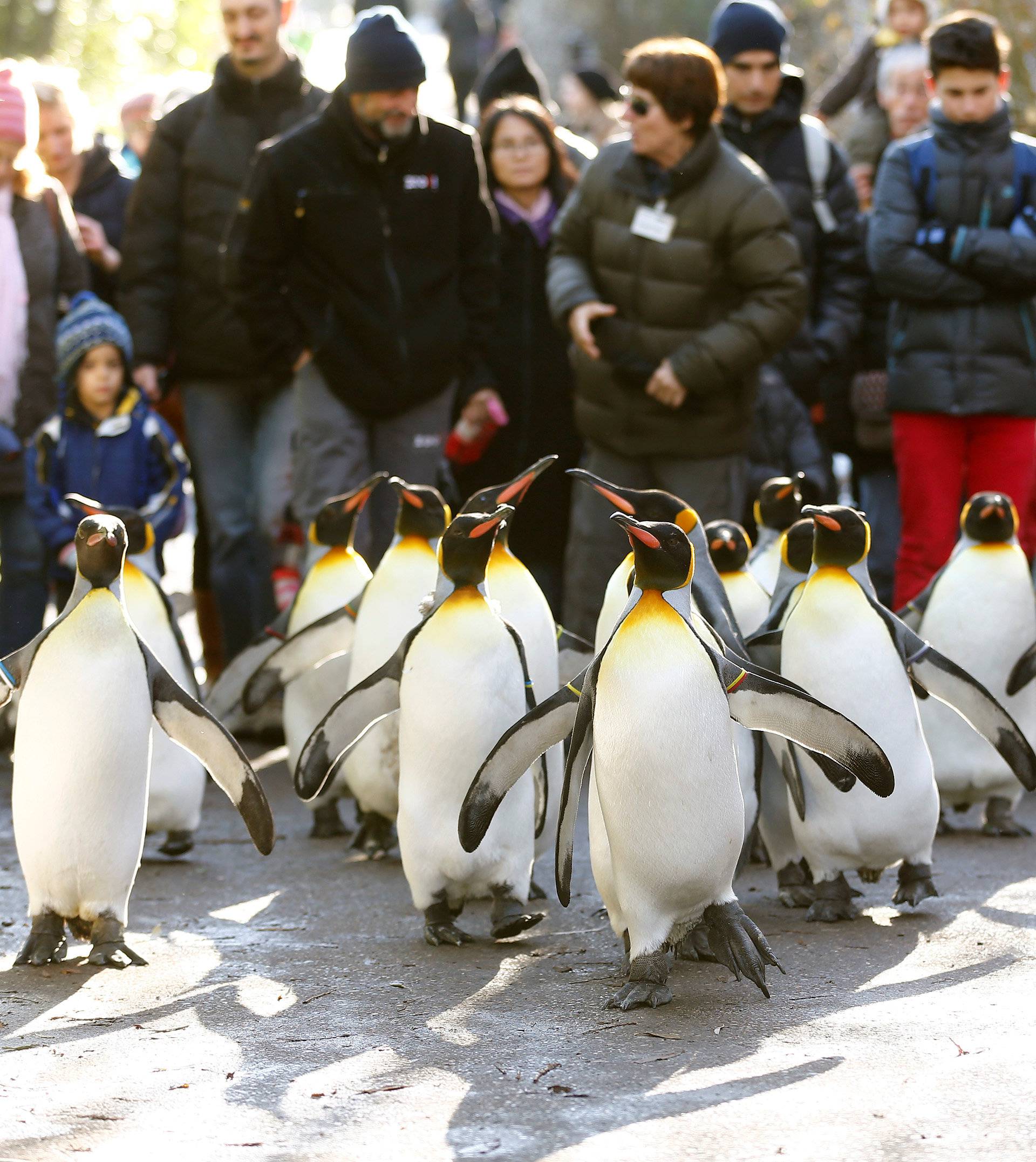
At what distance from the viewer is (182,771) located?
14.9 feet

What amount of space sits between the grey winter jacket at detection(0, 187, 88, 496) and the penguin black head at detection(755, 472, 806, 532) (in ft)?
8.36

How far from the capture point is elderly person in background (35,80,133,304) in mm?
6688

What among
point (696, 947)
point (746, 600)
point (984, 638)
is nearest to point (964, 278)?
point (984, 638)

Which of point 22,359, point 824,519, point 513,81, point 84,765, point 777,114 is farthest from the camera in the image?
point 513,81

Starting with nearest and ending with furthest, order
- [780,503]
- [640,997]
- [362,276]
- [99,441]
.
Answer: [640,997] < [780,503] < [362,276] < [99,441]

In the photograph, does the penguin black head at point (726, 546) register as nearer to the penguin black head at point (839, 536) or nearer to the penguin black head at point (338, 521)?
the penguin black head at point (839, 536)

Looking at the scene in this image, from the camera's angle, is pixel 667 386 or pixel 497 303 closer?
pixel 667 386

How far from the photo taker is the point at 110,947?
11.8ft

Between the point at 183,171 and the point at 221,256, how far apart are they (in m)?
0.41

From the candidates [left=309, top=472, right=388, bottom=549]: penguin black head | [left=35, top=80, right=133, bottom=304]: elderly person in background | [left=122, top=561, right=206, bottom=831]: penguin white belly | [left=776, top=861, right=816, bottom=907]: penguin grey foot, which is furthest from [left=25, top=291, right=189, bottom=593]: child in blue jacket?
[left=776, top=861, right=816, bottom=907]: penguin grey foot

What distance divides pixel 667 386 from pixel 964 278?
1.13m

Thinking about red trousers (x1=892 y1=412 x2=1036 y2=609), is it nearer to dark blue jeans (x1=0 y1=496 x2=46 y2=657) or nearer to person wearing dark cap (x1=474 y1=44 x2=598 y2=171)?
person wearing dark cap (x1=474 y1=44 x2=598 y2=171)

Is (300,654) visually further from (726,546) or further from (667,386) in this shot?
(667,386)

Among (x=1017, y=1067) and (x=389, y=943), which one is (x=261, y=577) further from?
(x=1017, y=1067)
